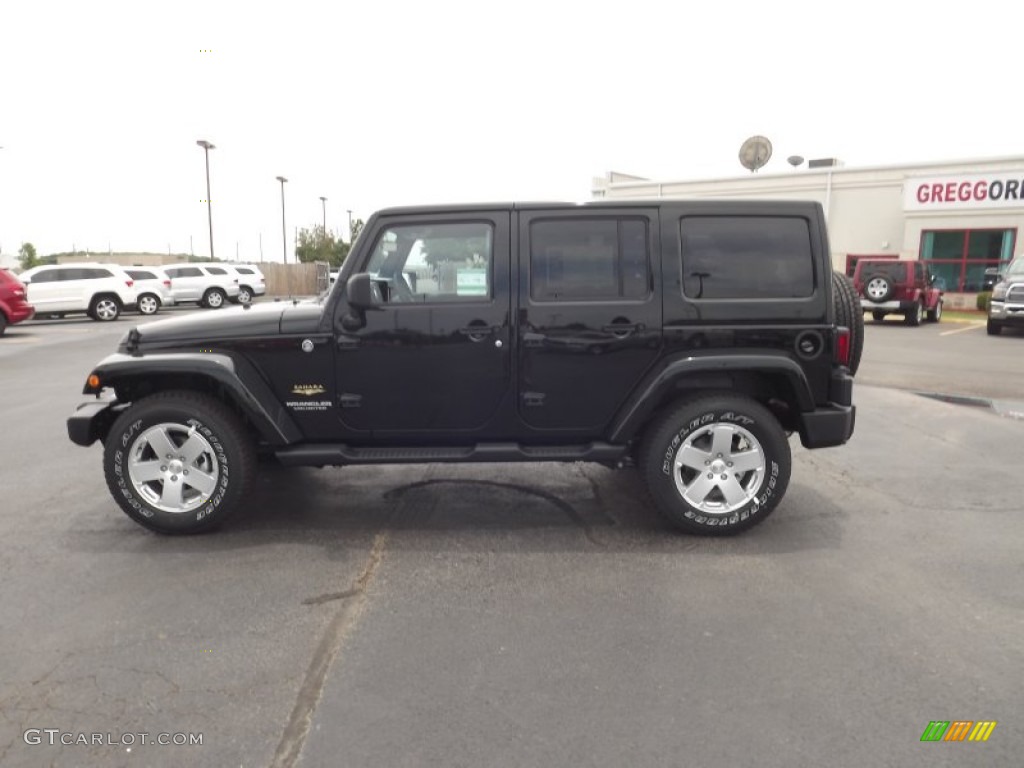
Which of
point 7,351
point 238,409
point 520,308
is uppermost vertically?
point 520,308

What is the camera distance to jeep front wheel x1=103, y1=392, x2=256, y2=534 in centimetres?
432

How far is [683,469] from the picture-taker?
173 inches

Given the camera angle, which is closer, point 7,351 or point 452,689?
point 452,689

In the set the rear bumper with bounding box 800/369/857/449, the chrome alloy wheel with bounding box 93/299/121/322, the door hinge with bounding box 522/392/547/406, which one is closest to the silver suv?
the rear bumper with bounding box 800/369/857/449

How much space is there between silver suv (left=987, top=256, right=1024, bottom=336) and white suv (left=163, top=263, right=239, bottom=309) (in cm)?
2528

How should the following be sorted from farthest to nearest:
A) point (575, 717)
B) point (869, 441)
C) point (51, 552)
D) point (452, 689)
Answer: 1. point (869, 441)
2. point (51, 552)
3. point (452, 689)
4. point (575, 717)

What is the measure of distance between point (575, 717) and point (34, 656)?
2.28 metres

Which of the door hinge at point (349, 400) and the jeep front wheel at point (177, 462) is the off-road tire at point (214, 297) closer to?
the jeep front wheel at point (177, 462)

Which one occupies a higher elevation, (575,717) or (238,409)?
(238,409)

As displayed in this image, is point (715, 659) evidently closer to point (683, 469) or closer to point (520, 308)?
point (683, 469)

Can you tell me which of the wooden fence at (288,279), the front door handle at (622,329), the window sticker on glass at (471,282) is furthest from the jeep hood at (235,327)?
the wooden fence at (288,279)

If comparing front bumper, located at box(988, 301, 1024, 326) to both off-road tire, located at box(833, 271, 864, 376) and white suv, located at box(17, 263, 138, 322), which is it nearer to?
off-road tire, located at box(833, 271, 864, 376)

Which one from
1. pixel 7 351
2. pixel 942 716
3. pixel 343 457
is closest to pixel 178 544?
pixel 343 457

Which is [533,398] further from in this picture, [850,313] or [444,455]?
[850,313]
